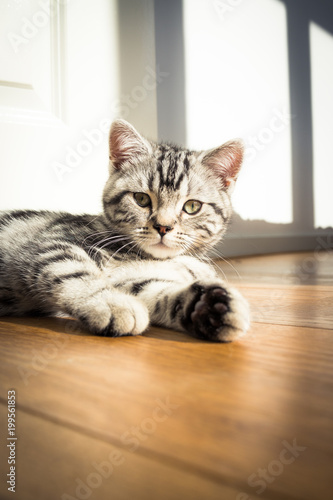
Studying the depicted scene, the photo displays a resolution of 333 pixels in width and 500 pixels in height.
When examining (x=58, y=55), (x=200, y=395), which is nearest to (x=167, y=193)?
(x=200, y=395)

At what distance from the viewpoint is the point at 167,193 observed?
1.16m

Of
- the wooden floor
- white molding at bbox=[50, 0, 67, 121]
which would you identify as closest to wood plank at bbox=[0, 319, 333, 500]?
the wooden floor

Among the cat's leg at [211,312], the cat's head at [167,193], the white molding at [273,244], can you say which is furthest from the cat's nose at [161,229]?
the white molding at [273,244]

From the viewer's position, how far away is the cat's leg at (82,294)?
0.81m

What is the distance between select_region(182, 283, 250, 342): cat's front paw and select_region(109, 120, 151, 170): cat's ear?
2.02ft

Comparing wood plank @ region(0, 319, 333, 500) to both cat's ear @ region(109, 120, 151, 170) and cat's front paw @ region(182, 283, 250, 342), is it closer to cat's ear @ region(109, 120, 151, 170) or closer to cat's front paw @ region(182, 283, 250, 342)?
cat's front paw @ region(182, 283, 250, 342)

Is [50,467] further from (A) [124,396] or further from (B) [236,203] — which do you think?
(B) [236,203]

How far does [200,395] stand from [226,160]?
90cm

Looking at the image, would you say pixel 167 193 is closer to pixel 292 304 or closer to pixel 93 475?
pixel 292 304

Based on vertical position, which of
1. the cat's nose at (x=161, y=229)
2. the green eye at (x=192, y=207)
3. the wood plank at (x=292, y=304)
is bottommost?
the wood plank at (x=292, y=304)

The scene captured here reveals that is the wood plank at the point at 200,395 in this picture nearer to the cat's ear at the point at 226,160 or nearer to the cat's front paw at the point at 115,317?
the cat's front paw at the point at 115,317

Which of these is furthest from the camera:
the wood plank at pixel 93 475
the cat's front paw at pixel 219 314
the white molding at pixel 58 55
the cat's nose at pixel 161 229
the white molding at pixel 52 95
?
the white molding at pixel 58 55

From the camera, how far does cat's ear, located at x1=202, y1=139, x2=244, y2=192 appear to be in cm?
127

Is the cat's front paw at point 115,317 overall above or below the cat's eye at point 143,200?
below
